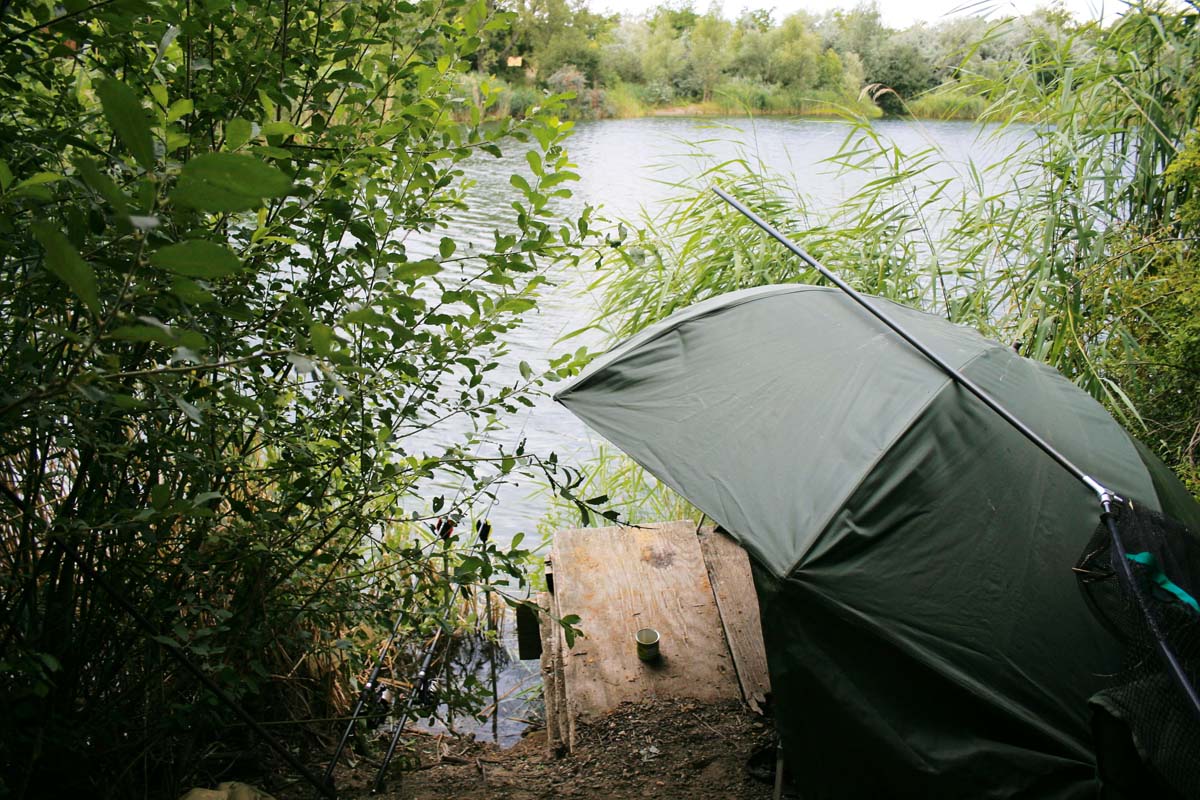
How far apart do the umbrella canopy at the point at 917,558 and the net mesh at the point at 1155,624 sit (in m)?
0.20

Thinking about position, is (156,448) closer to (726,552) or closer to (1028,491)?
(1028,491)

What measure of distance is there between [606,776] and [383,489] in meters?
1.29

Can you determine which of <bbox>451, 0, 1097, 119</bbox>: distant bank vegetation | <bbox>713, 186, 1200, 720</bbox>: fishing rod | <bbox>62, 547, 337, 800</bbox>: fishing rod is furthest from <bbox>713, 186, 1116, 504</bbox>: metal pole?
<bbox>451, 0, 1097, 119</bbox>: distant bank vegetation

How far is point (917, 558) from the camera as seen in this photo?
211cm

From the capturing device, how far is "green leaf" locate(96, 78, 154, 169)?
2.40ft

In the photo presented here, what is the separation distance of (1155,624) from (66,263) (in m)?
1.87

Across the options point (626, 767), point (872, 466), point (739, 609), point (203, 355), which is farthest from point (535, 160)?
point (739, 609)

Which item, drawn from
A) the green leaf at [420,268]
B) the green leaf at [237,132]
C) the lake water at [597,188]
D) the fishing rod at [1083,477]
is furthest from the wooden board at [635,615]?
the green leaf at [237,132]

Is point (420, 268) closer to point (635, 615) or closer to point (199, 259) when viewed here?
point (199, 259)

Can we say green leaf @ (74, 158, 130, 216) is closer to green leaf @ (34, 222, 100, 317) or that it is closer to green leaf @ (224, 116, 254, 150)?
green leaf @ (34, 222, 100, 317)

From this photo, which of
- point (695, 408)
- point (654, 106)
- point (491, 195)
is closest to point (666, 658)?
point (695, 408)

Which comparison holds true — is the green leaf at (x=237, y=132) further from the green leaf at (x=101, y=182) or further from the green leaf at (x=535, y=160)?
the green leaf at (x=535, y=160)

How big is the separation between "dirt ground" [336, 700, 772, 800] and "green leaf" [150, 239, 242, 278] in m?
2.10

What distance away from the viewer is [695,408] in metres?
2.55
